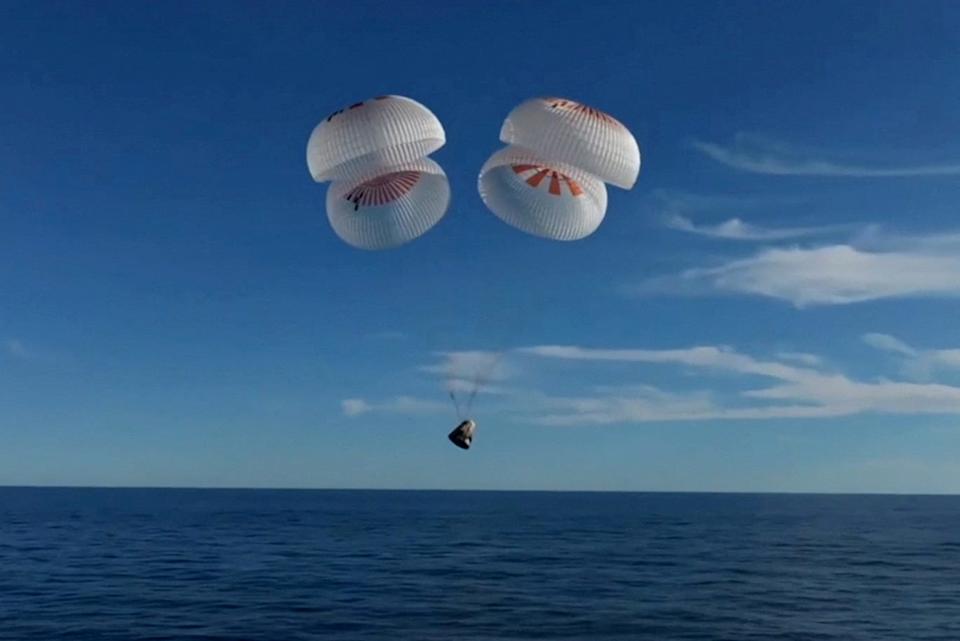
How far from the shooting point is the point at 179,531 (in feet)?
382

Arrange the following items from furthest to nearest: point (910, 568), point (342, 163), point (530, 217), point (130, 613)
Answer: point (910, 568), point (130, 613), point (530, 217), point (342, 163)

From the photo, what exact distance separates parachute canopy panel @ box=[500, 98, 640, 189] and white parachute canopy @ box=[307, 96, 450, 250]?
7.02 ft

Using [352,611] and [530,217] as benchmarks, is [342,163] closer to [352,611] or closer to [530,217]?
[530,217]

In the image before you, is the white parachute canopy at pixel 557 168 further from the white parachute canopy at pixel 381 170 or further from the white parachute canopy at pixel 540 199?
the white parachute canopy at pixel 381 170

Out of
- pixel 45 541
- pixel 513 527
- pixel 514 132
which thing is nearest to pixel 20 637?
pixel 514 132

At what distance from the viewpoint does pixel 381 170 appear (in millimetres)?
22734

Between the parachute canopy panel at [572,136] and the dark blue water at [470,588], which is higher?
the parachute canopy panel at [572,136]

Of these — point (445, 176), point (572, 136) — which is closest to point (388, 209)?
point (445, 176)

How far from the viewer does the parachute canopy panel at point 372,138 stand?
22.1m

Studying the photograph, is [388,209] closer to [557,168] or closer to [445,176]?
[445,176]

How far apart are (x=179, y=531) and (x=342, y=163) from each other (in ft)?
345

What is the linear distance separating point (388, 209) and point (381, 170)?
10.5ft

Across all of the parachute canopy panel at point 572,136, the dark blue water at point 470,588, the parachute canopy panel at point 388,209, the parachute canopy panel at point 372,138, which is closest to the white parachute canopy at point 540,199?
the parachute canopy panel at point 388,209

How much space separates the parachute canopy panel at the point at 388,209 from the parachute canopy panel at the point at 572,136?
142 inches
